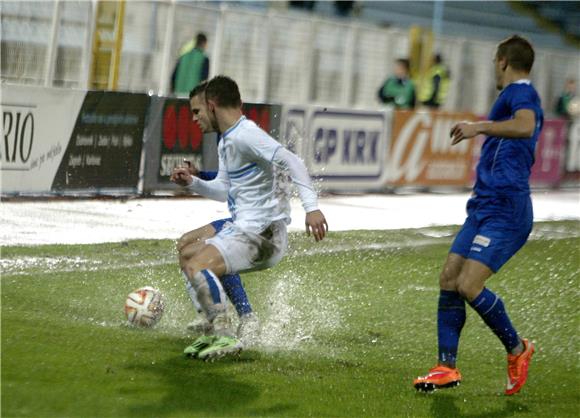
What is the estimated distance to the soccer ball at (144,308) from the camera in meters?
7.75

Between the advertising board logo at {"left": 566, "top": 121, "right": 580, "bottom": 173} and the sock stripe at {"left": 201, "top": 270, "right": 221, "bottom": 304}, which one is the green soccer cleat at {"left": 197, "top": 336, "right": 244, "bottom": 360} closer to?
the sock stripe at {"left": 201, "top": 270, "right": 221, "bottom": 304}

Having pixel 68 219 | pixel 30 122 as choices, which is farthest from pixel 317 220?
→ pixel 30 122

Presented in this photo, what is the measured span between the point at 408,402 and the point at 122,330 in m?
2.09

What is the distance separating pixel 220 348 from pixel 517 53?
7.61 ft

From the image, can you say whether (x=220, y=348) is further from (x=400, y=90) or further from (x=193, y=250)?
(x=400, y=90)

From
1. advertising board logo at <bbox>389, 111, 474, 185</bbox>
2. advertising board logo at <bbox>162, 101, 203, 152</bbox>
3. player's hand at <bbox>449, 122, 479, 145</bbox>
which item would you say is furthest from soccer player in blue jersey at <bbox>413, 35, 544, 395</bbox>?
advertising board logo at <bbox>389, 111, 474, 185</bbox>

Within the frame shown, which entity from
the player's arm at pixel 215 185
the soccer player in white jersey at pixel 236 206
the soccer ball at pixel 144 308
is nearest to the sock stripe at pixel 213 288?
the soccer player in white jersey at pixel 236 206

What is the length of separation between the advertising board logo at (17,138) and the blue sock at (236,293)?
6.78 meters

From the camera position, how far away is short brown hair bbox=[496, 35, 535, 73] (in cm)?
664

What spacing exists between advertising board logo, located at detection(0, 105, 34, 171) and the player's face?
6.88 meters

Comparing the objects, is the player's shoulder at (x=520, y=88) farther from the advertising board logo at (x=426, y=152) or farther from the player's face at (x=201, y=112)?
the advertising board logo at (x=426, y=152)

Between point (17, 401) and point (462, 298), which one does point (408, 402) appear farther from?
point (17, 401)

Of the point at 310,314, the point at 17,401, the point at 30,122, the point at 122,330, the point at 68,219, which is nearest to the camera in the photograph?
the point at 17,401

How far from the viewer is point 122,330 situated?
7.61 meters
